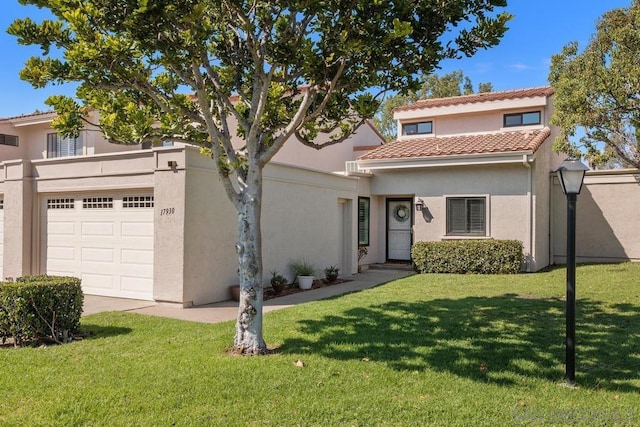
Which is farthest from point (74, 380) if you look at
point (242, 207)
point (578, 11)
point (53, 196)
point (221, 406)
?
point (578, 11)

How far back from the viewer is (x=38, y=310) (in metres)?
7.29

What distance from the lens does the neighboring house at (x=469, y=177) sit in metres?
15.6

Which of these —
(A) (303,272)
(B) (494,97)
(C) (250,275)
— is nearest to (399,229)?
(A) (303,272)

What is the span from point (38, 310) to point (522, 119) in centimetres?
1740

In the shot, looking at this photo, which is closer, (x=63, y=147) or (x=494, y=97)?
(x=494, y=97)

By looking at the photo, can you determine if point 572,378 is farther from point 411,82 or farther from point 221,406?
point 411,82

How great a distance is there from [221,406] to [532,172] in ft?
43.7

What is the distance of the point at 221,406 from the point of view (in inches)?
194

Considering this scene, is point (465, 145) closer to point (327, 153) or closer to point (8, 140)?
point (327, 153)

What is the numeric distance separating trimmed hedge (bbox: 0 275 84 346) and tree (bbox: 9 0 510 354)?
2410 millimetres

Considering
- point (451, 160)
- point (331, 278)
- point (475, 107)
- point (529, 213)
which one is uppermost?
point (475, 107)

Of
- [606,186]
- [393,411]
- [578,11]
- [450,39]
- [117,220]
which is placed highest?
[578,11]

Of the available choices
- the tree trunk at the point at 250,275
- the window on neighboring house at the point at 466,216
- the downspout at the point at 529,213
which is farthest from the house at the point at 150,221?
the downspout at the point at 529,213

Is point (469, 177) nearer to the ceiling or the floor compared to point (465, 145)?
nearer to the floor
